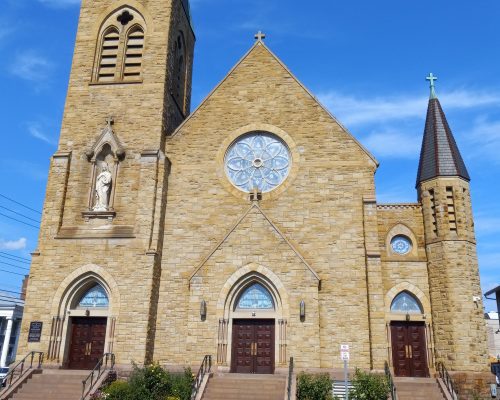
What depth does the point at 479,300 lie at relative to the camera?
1892 centimetres

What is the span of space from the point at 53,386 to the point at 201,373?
4689 mm

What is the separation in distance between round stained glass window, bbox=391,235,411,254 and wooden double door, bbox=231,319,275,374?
5777mm

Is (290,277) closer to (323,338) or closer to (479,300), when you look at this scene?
(323,338)

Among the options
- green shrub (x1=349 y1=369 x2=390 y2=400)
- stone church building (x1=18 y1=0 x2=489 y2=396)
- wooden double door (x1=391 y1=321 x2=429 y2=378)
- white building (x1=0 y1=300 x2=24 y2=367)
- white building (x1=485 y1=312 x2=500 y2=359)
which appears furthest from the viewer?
white building (x1=485 y1=312 x2=500 y2=359)

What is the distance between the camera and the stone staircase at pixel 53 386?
53.4 ft

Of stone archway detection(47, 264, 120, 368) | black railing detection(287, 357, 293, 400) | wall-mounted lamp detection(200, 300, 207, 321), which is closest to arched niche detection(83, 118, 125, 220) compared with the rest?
stone archway detection(47, 264, 120, 368)

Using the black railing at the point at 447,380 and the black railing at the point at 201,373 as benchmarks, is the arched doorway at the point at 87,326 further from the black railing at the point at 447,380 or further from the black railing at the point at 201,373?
the black railing at the point at 447,380

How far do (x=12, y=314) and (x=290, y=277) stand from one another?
32137mm

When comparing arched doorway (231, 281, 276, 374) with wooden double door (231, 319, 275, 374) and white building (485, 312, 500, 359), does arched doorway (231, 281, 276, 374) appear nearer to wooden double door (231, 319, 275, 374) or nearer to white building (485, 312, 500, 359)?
wooden double door (231, 319, 275, 374)

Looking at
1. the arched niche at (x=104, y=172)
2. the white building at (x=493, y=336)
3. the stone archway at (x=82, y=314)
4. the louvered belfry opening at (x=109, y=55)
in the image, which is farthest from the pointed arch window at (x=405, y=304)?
the white building at (x=493, y=336)

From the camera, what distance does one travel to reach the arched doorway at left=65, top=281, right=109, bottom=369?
62.4ft

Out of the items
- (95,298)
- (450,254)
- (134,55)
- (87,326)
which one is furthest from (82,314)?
(450,254)

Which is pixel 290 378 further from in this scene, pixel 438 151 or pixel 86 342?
pixel 438 151

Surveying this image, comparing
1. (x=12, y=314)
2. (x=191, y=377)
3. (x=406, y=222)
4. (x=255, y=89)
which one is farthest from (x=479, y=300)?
(x=12, y=314)
